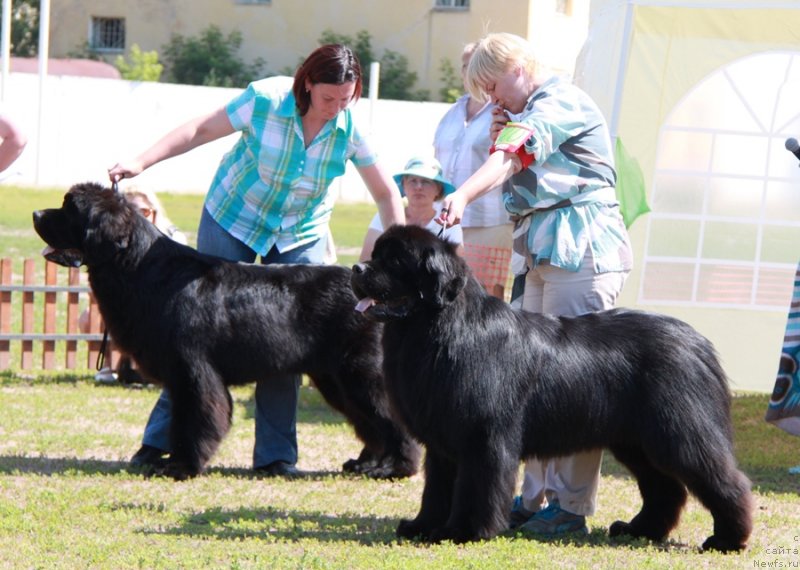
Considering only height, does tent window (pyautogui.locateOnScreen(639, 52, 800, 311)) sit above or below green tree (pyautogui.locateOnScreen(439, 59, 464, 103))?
below

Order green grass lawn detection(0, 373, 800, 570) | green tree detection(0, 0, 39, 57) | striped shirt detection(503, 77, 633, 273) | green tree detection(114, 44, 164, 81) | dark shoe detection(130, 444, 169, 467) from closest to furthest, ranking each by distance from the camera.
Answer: green grass lawn detection(0, 373, 800, 570) < striped shirt detection(503, 77, 633, 273) < dark shoe detection(130, 444, 169, 467) < green tree detection(114, 44, 164, 81) < green tree detection(0, 0, 39, 57)

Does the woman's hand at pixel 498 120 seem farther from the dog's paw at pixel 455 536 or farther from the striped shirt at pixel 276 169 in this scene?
the dog's paw at pixel 455 536

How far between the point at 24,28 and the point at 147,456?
28.4m

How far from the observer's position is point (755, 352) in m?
7.45

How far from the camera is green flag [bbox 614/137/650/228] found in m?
6.82

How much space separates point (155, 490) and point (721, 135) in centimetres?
449

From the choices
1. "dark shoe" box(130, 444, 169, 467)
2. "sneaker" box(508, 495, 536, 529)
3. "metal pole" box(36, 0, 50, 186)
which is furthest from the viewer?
"metal pole" box(36, 0, 50, 186)

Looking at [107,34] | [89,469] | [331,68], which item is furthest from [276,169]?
[107,34]

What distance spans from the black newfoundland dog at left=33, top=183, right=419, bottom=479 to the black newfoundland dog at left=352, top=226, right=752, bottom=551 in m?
1.33

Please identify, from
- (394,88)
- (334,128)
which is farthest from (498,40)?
(394,88)

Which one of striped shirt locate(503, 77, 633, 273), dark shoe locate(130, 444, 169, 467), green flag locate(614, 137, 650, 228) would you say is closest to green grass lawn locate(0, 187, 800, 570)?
dark shoe locate(130, 444, 169, 467)

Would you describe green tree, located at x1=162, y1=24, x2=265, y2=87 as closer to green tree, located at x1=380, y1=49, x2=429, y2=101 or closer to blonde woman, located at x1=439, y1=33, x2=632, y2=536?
green tree, located at x1=380, y1=49, x2=429, y2=101

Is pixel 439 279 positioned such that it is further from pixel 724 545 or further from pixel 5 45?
pixel 5 45

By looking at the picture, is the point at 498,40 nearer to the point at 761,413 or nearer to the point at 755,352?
the point at 755,352
